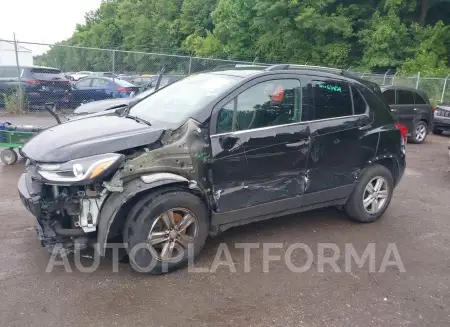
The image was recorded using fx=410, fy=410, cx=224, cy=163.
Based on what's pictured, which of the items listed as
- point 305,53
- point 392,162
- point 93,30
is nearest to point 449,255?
point 392,162

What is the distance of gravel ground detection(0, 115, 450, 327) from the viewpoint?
3.12 m

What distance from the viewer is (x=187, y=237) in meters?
3.76

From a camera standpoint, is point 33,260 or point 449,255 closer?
point 33,260

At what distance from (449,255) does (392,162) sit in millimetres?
1304

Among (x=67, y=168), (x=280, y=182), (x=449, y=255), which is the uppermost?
(x=67, y=168)

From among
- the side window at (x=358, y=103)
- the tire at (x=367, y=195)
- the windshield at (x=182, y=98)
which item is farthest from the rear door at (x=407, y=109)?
the windshield at (x=182, y=98)

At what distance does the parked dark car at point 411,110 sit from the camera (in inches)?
430

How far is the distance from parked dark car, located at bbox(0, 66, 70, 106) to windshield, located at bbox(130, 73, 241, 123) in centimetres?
956

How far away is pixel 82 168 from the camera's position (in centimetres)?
331

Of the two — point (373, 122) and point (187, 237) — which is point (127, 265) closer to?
point (187, 237)

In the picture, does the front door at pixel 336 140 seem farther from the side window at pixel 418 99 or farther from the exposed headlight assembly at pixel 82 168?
the side window at pixel 418 99

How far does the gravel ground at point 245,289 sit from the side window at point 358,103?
4.65ft

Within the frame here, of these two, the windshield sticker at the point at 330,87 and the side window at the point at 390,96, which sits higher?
the windshield sticker at the point at 330,87

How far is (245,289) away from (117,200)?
133 centimetres
